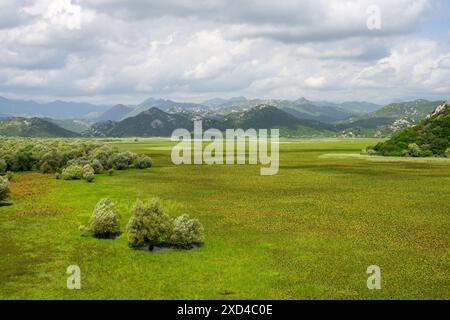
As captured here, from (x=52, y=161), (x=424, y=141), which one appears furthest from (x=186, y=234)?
(x=424, y=141)

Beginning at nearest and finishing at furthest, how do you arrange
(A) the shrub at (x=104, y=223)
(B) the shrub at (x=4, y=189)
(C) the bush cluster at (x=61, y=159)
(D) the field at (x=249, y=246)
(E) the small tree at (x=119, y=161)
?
(D) the field at (x=249, y=246) < (A) the shrub at (x=104, y=223) < (B) the shrub at (x=4, y=189) < (C) the bush cluster at (x=61, y=159) < (E) the small tree at (x=119, y=161)

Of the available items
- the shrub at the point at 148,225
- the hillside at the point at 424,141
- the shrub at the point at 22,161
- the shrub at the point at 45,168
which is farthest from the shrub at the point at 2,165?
the hillside at the point at 424,141

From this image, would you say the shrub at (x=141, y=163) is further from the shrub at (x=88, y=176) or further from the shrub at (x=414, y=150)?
the shrub at (x=414, y=150)

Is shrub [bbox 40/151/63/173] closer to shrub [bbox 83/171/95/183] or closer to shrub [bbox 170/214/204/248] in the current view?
shrub [bbox 83/171/95/183]

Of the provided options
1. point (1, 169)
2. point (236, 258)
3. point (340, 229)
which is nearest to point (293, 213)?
point (340, 229)

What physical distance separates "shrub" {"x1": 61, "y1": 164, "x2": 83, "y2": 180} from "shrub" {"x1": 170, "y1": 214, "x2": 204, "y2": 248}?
202 ft

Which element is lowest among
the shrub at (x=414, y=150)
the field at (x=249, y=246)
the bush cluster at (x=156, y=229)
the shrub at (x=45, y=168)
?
the field at (x=249, y=246)

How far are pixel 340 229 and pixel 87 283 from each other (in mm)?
29275

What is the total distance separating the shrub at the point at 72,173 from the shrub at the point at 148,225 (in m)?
59.5

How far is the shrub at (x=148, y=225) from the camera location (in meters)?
44.7

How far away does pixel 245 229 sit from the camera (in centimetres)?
5181
